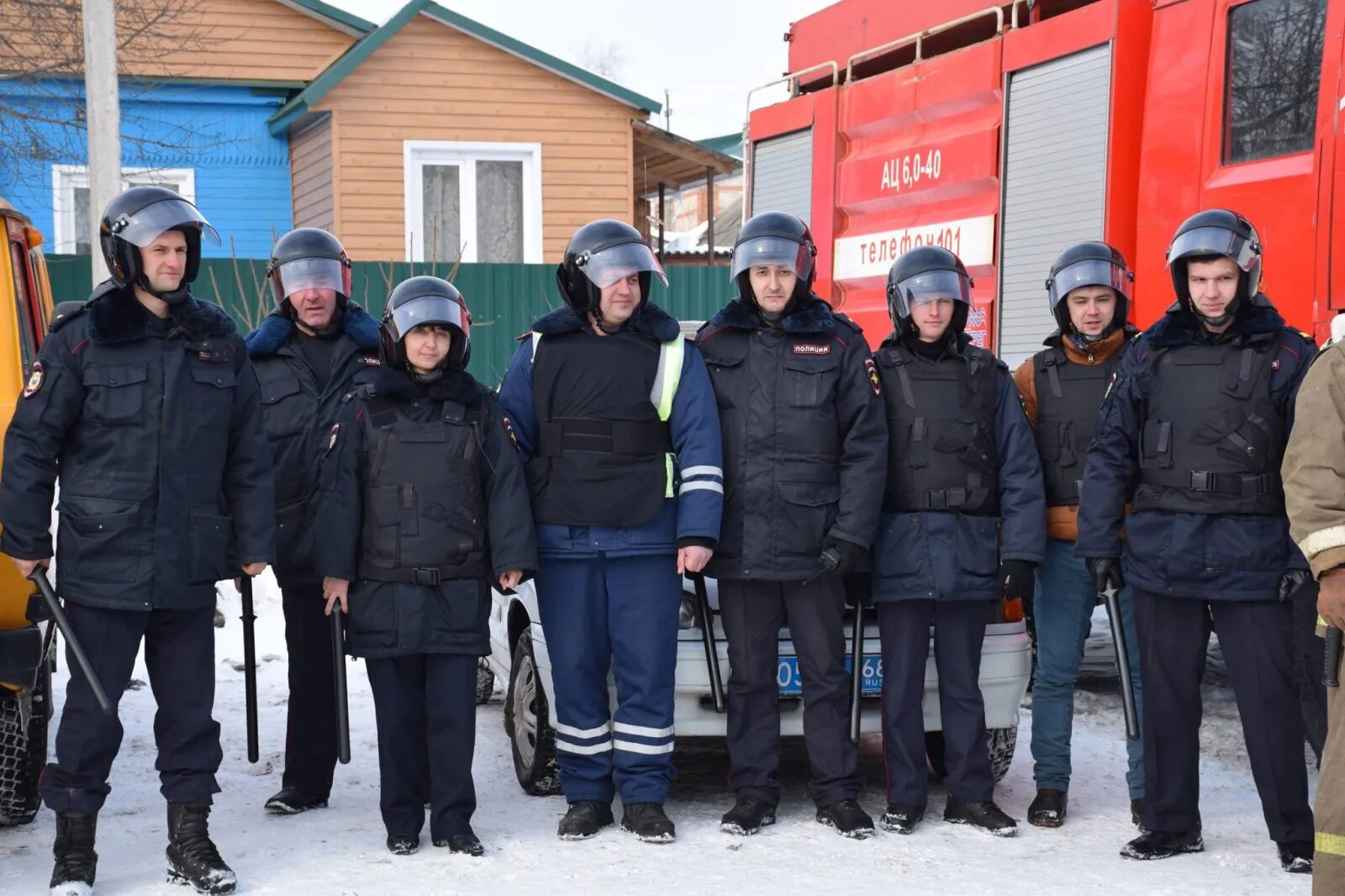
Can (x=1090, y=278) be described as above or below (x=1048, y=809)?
above

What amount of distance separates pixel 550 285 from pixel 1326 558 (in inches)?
524

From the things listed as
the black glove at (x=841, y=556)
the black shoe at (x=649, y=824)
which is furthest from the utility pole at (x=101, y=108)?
the black glove at (x=841, y=556)

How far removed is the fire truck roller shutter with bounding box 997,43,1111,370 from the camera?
7.14 metres

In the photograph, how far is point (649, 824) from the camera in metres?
5.31

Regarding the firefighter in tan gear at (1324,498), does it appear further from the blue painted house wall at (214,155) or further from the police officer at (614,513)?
the blue painted house wall at (214,155)

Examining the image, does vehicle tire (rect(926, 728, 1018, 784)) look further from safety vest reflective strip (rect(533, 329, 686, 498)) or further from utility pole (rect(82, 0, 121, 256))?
utility pole (rect(82, 0, 121, 256))

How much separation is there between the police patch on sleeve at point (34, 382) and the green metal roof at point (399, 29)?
12.6 metres

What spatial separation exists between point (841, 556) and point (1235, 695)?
1.37 metres

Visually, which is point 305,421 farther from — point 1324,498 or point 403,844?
point 1324,498

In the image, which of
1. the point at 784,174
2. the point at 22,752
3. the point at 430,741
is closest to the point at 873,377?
the point at 430,741

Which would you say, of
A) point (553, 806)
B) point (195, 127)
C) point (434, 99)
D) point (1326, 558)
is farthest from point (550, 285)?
point (1326, 558)

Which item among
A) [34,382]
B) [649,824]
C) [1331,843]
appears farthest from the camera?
→ [649,824]

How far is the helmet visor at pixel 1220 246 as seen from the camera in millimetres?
5028

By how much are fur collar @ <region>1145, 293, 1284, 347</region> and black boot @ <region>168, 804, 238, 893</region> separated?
A: 3460 mm
